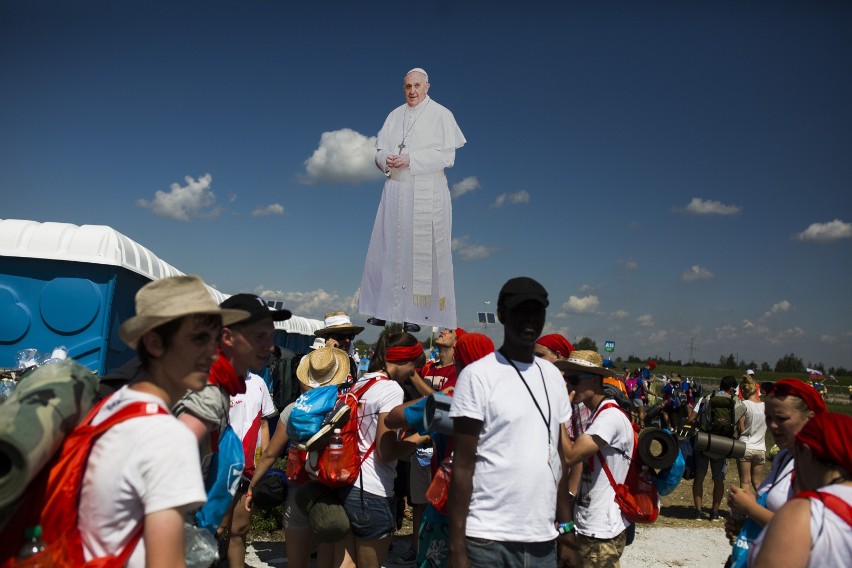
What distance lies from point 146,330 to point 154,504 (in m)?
0.49

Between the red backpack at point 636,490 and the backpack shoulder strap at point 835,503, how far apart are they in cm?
180

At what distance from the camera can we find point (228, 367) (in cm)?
251

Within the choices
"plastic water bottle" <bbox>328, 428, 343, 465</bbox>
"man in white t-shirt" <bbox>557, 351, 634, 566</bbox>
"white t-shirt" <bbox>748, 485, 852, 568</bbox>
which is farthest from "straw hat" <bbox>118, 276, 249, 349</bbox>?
"man in white t-shirt" <bbox>557, 351, 634, 566</bbox>

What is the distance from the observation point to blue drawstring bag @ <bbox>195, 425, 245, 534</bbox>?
7.70 ft

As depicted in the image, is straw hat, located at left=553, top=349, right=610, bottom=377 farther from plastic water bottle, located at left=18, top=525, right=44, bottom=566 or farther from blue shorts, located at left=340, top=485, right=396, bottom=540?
plastic water bottle, located at left=18, top=525, right=44, bottom=566

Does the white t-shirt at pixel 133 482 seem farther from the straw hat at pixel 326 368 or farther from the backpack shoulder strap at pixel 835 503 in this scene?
the straw hat at pixel 326 368

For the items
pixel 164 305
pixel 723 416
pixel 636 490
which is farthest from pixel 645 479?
pixel 723 416

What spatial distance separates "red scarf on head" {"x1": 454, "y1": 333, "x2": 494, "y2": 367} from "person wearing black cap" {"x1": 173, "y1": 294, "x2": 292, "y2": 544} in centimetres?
113

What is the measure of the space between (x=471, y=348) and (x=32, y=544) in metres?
2.44

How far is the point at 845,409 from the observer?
36.3m

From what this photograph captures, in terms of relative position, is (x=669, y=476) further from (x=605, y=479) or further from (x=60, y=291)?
(x=60, y=291)

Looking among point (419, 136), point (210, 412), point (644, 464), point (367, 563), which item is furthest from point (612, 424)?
point (419, 136)

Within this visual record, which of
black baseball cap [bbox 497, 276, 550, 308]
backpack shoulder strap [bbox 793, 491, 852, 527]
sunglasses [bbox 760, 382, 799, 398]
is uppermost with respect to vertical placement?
black baseball cap [bbox 497, 276, 550, 308]

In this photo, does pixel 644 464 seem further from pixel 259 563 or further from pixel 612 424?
pixel 259 563
